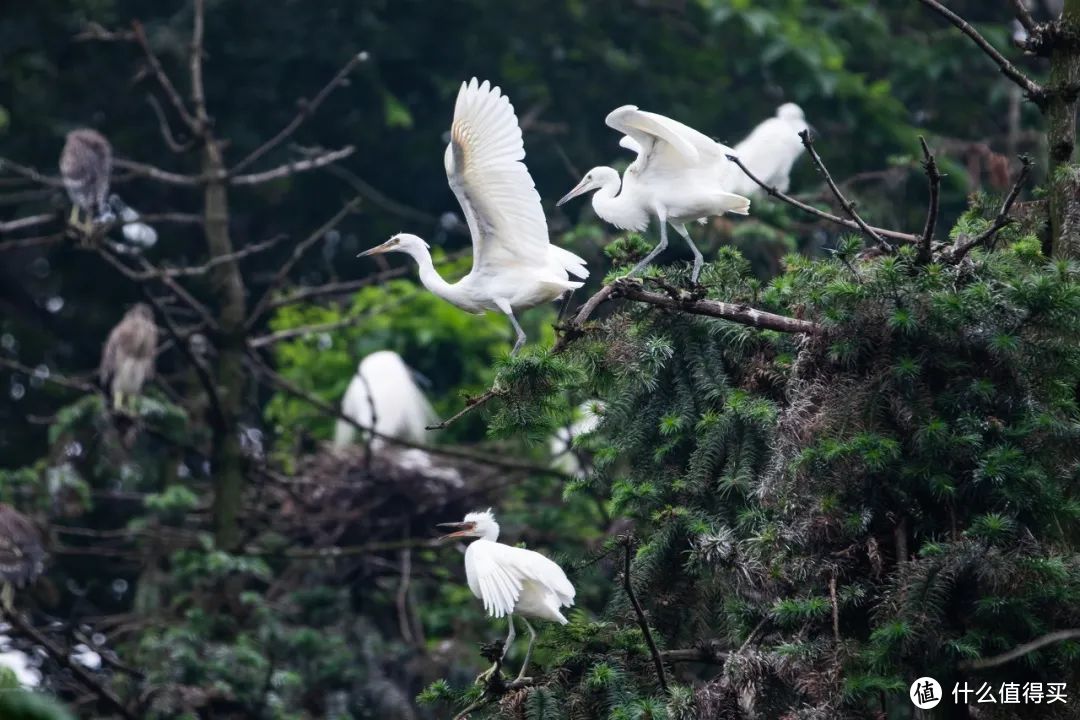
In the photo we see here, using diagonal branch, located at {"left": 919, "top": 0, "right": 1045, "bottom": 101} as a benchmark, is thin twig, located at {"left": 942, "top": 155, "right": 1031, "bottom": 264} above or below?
below

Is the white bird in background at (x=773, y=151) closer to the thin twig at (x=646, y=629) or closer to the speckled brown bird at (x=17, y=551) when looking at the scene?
the speckled brown bird at (x=17, y=551)

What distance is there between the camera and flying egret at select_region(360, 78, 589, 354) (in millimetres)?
5715

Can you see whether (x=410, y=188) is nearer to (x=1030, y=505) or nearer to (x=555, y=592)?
(x=555, y=592)

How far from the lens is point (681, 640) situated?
18.2 feet

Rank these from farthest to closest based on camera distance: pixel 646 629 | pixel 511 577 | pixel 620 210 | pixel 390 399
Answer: pixel 390 399
pixel 620 210
pixel 511 577
pixel 646 629

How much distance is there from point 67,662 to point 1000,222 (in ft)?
15.3

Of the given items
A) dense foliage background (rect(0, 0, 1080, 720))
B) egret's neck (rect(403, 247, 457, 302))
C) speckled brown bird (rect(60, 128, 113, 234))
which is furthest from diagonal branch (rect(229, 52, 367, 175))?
egret's neck (rect(403, 247, 457, 302))

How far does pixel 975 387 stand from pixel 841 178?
7461mm

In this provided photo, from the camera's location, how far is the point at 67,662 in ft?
23.2

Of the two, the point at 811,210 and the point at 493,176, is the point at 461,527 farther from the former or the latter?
the point at 811,210

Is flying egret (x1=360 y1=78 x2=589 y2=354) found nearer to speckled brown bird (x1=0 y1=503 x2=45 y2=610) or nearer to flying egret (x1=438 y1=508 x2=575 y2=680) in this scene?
flying egret (x1=438 y1=508 x2=575 y2=680)

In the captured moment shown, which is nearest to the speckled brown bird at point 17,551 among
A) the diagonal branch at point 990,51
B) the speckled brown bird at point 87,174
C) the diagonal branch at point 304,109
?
the speckled brown bird at point 87,174

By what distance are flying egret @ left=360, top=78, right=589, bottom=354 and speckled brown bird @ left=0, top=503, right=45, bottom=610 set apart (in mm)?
2881

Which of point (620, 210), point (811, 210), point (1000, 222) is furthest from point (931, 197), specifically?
point (620, 210)
